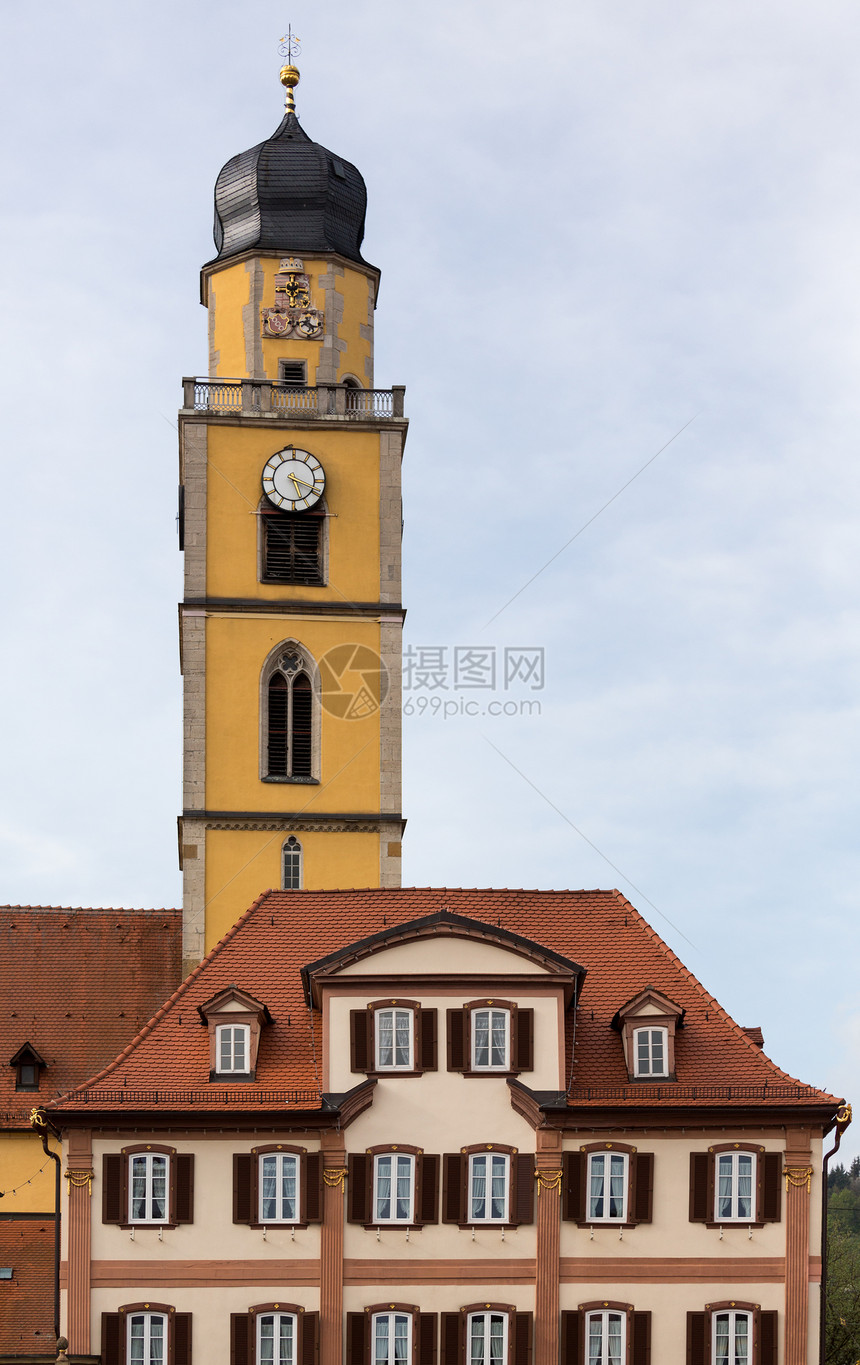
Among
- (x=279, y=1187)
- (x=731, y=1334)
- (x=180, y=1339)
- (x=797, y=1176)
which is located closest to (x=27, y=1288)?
(x=180, y=1339)

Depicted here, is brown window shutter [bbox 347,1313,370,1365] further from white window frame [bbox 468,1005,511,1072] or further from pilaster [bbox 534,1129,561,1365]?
white window frame [bbox 468,1005,511,1072]

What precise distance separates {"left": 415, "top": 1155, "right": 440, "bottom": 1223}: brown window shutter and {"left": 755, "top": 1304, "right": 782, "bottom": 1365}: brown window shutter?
20.9ft

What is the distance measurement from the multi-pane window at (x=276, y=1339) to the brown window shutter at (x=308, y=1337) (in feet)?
0.44

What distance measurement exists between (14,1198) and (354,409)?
22.0m

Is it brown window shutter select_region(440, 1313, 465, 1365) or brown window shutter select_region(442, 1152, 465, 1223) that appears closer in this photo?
brown window shutter select_region(440, 1313, 465, 1365)

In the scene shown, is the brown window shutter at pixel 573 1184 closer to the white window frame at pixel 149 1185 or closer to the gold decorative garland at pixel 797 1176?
the gold decorative garland at pixel 797 1176

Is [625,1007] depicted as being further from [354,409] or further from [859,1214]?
[859,1214]

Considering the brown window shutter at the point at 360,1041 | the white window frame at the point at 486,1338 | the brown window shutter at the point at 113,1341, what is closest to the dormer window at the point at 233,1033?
the brown window shutter at the point at 360,1041

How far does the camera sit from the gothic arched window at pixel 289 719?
5684 cm

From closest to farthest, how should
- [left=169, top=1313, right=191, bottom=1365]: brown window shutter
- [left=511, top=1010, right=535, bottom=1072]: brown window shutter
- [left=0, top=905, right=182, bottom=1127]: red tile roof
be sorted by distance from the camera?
1. [left=169, top=1313, right=191, bottom=1365]: brown window shutter
2. [left=511, top=1010, right=535, bottom=1072]: brown window shutter
3. [left=0, top=905, right=182, bottom=1127]: red tile roof

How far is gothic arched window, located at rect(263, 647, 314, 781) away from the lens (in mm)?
56844

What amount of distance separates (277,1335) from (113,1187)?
4.09 m

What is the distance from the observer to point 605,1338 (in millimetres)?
42219

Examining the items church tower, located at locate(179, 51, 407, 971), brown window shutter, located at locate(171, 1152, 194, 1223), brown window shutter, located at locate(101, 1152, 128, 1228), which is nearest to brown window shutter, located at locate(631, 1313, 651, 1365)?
brown window shutter, located at locate(171, 1152, 194, 1223)
